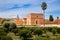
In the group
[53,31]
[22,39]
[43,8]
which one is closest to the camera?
[22,39]

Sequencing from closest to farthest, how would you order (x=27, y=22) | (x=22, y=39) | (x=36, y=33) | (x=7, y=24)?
(x=22, y=39) < (x=36, y=33) < (x=7, y=24) < (x=27, y=22)

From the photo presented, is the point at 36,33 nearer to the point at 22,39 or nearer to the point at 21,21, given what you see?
the point at 22,39

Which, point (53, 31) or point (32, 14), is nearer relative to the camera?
point (53, 31)

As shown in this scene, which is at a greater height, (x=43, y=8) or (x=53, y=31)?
(x=43, y=8)

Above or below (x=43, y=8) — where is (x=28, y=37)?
below

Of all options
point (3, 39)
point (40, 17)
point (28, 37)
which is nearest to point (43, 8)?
point (40, 17)

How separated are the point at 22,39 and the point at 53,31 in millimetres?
7775

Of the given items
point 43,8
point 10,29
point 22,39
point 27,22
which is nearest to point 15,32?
point 10,29

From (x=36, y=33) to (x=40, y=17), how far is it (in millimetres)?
24160

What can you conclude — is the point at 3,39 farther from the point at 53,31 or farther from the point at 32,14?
the point at 32,14

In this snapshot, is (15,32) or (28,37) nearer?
(28,37)

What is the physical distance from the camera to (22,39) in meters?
19.6

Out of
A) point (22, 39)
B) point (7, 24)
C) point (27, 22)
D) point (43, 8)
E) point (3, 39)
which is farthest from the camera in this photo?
point (27, 22)

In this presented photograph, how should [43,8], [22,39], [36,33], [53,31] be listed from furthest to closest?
[43,8]
[53,31]
[36,33]
[22,39]
